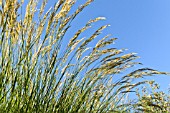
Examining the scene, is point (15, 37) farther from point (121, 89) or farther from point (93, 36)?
point (121, 89)

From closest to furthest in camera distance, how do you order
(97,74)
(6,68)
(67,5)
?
1. (6,68)
2. (67,5)
3. (97,74)

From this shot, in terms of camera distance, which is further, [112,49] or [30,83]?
[112,49]

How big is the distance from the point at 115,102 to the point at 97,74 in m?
0.45

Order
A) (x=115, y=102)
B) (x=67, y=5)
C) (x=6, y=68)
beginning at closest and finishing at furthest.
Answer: (x=6, y=68) < (x=67, y=5) < (x=115, y=102)

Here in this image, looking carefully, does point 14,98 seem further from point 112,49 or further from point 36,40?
point 112,49

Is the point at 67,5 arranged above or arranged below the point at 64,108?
above

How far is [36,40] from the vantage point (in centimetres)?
285

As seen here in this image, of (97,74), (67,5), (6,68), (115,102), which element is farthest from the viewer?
(115,102)

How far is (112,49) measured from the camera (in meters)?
3.27

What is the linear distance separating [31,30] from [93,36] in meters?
0.57

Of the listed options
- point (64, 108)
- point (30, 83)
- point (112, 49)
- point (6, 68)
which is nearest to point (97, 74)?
point (112, 49)

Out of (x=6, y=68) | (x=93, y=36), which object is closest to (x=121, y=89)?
(x=93, y=36)

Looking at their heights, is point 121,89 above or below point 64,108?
above

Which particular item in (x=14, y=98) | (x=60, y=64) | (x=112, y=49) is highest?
(x=112, y=49)
